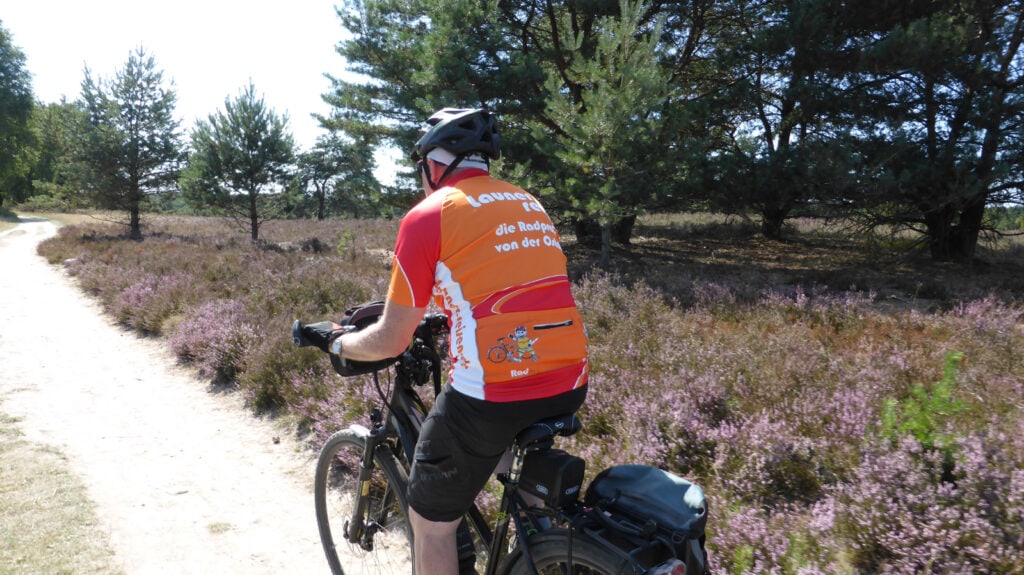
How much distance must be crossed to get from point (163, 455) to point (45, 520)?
1186 mm

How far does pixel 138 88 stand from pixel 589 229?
74.5ft

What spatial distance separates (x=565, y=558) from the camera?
1721mm

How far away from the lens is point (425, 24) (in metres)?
15.1

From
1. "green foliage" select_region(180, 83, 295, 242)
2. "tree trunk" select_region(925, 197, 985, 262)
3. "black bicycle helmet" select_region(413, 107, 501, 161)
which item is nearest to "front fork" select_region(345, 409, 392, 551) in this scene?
"black bicycle helmet" select_region(413, 107, 501, 161)

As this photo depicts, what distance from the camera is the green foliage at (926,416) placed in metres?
3.06

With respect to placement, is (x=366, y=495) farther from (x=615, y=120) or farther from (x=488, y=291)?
(x=615, y=120)

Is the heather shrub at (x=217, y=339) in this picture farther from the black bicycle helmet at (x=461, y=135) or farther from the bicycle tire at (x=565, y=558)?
the bicycle tire at (x=565, y=558)

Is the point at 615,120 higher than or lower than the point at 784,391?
higher

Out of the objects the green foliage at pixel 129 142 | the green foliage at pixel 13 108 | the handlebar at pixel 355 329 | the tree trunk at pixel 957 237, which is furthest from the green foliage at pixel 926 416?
the green foliage at pixel 13 108

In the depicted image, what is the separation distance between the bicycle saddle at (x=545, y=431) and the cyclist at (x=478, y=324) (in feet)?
0.08

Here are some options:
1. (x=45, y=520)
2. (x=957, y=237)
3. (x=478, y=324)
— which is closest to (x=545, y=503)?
(x=478, y=324)

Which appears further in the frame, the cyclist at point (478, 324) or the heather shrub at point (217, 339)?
the heather shrub at point (217, 339)

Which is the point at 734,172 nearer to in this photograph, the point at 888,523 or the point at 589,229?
the point at 589,229

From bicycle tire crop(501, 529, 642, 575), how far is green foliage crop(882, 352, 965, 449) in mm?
2313
